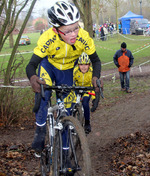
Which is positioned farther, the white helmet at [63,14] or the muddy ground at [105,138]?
the muddy ground at [105,138]

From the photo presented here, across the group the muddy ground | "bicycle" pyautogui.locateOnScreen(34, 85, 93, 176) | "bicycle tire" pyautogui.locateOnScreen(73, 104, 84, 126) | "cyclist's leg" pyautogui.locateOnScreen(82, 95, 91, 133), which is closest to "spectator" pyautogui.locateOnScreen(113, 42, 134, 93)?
the muddy ground

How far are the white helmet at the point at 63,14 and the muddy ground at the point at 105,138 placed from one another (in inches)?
95.9

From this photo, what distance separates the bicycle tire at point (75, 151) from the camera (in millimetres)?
3057

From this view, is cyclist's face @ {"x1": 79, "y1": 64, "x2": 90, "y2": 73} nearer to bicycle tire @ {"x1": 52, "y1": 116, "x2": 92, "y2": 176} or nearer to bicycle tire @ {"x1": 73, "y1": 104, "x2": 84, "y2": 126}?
bicycle tire @ {"x1": 73, "y1": 104, "x2": 84, "y2": 126}

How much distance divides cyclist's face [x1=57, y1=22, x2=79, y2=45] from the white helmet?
70mm

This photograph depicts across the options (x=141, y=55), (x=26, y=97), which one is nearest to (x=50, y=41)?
(x=26, y=97)

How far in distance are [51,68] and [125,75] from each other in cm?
878

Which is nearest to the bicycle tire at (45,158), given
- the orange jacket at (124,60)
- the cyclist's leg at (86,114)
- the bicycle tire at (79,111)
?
the bicycle tire at (79,111)

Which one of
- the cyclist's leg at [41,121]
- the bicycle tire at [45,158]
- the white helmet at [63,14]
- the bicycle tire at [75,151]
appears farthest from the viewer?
the bicycle tire at [45,158]

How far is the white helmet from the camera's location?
3842 millimetres

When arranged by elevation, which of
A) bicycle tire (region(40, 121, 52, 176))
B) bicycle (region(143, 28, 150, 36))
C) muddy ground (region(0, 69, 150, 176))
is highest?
bicycle (region(143, 28, 150, 36))

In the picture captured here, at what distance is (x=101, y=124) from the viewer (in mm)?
8234

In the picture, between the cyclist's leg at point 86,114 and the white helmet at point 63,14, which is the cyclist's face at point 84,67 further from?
the white helmet at point 63,14

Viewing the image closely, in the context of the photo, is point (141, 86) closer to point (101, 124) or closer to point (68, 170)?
point (101, 124)
